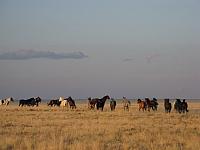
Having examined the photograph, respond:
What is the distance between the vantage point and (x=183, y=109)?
133ft

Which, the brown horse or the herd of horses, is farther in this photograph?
the brown horse

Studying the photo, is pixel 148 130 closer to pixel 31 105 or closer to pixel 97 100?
pixel 97 100

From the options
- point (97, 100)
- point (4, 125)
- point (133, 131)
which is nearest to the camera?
point (133, 131)

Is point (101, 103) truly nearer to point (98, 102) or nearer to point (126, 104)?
point (98, 102)

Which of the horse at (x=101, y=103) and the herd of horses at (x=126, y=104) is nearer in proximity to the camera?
the herd of horses at (x=126, y=104)

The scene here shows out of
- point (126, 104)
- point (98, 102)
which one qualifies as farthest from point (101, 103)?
point (126, 104)

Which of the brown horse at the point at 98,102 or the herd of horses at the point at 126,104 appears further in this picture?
the brown horse at the point at 98,102

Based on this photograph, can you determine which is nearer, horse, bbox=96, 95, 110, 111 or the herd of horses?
the herd of horses

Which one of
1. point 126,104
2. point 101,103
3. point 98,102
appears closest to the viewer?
point 101,103

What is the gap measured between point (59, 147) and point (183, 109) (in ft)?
88.6

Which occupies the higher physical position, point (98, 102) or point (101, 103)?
point (98, 102)

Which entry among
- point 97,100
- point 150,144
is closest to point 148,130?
point 150,144

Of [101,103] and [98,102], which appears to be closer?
[101,103]

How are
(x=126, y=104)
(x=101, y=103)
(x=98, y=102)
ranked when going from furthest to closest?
(x=126, y=104) < (x=98, y=102) < (x=101, y=103)
